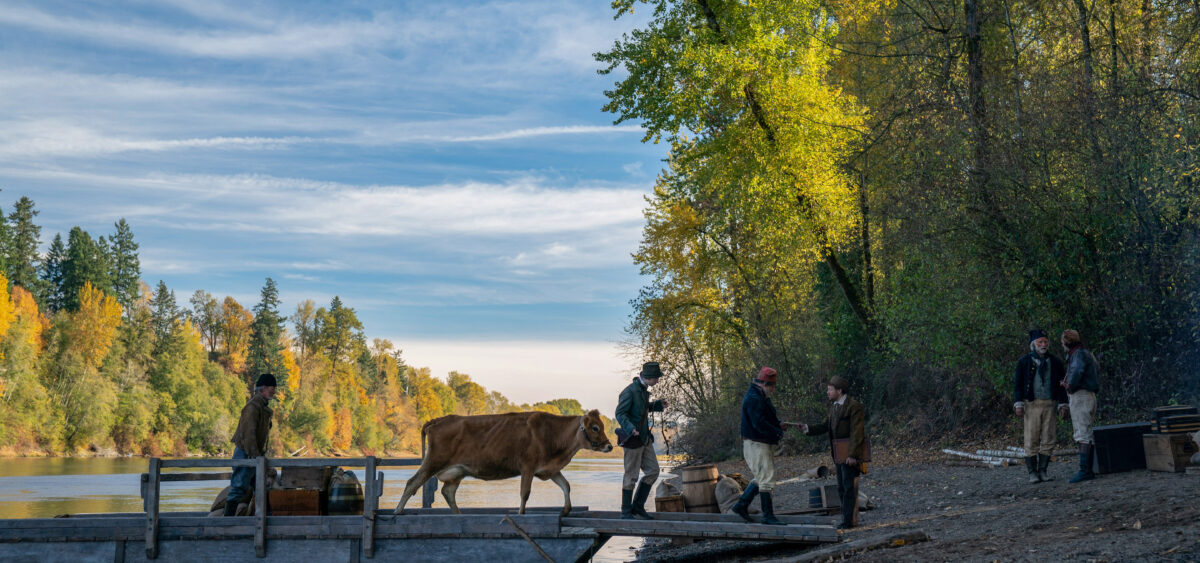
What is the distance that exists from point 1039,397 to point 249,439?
11501mm

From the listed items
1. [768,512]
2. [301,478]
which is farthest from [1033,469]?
[301,478]

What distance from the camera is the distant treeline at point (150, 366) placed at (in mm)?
78250

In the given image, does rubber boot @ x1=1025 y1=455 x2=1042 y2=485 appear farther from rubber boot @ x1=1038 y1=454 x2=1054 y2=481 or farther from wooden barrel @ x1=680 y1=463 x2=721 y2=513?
wooden barrel @ x1=680 y1=463 x2=721 y2=513

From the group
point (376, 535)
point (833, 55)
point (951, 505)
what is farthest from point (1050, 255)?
point (376, 535)

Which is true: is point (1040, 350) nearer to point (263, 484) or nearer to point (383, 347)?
point (263, 484)

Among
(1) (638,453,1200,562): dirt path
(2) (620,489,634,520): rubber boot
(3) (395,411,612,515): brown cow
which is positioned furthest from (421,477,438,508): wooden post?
(1) (638,453,1200,562): dirt path

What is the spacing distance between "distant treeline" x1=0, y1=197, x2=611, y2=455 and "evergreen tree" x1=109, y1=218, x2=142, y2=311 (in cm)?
14

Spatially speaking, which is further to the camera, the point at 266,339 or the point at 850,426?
the point at 266,339

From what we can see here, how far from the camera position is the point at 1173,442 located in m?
13.4

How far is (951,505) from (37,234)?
116 metres

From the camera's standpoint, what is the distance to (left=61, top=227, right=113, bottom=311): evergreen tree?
10425cm

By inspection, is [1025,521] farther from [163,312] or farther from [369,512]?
[163,312]

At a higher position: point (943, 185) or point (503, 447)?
point (943, 185)

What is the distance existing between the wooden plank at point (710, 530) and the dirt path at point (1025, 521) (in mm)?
339
